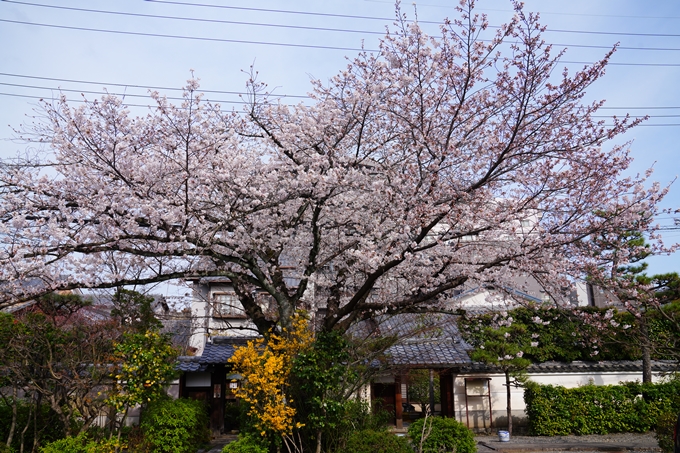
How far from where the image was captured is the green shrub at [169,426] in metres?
9.07

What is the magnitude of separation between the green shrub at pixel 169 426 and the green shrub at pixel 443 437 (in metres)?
4.31

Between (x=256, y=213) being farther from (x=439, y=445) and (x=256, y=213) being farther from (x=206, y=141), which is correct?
(x=439, y=445)

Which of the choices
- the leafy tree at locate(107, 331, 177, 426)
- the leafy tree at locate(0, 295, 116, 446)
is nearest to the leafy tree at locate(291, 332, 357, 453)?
the leafy tree at locate(107, 331, 177, 426)

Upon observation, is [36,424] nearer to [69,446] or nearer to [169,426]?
[69,446]

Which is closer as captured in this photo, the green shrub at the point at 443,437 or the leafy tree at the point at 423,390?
the green shrub at the point at 443,437

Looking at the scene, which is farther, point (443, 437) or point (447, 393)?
point (447, 393)

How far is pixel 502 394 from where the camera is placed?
16469 mm

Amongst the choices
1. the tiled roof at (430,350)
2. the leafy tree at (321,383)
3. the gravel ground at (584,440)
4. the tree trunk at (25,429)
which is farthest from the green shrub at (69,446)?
the gravel ground at (584,440)

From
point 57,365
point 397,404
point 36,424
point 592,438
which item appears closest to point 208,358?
point 397,404

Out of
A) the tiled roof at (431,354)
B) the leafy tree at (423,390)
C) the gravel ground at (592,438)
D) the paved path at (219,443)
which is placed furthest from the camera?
the leafy tree at (423,390)

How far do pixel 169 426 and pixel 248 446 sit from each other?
2798 mm

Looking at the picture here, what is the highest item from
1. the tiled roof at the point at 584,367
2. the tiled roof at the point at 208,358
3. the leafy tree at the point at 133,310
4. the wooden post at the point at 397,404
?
the leafy tree at the point at 133,310

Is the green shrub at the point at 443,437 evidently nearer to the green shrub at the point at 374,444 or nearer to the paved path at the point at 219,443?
the green shrub at the point at 374,444

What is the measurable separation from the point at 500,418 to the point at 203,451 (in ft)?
30.8
